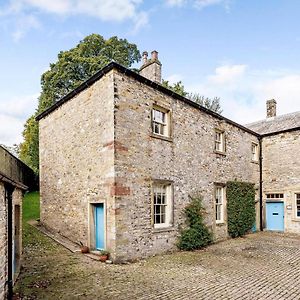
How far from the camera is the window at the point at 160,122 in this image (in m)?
12.5

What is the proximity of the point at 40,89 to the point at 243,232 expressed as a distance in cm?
2289

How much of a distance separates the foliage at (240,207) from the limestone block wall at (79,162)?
8.21 m

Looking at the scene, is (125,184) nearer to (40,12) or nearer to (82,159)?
(82,159)

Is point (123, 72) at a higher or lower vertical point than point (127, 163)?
higher

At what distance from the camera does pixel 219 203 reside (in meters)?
15.9

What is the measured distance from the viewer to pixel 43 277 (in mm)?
8461

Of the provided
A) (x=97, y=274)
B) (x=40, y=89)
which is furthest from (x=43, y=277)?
(x=40, y=89)

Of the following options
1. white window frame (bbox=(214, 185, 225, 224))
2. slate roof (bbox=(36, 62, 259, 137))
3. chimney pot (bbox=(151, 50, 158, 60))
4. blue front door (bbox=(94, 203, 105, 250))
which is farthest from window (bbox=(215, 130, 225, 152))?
blue front door (bbox=(94, 203, 105, 250))

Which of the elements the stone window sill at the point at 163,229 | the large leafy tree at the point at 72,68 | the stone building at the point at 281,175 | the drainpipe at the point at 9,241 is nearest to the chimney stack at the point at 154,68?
the stone window sill at the point at 163,229

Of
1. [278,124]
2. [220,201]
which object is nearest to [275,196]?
[278,124]

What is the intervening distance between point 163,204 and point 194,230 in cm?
219

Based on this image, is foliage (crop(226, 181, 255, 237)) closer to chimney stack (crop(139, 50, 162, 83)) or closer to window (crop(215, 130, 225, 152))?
window (crop(215, 130, 225, 152))

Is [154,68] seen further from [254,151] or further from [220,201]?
[254,151]

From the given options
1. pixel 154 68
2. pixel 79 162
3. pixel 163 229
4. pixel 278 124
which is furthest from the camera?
pixel 278 124
